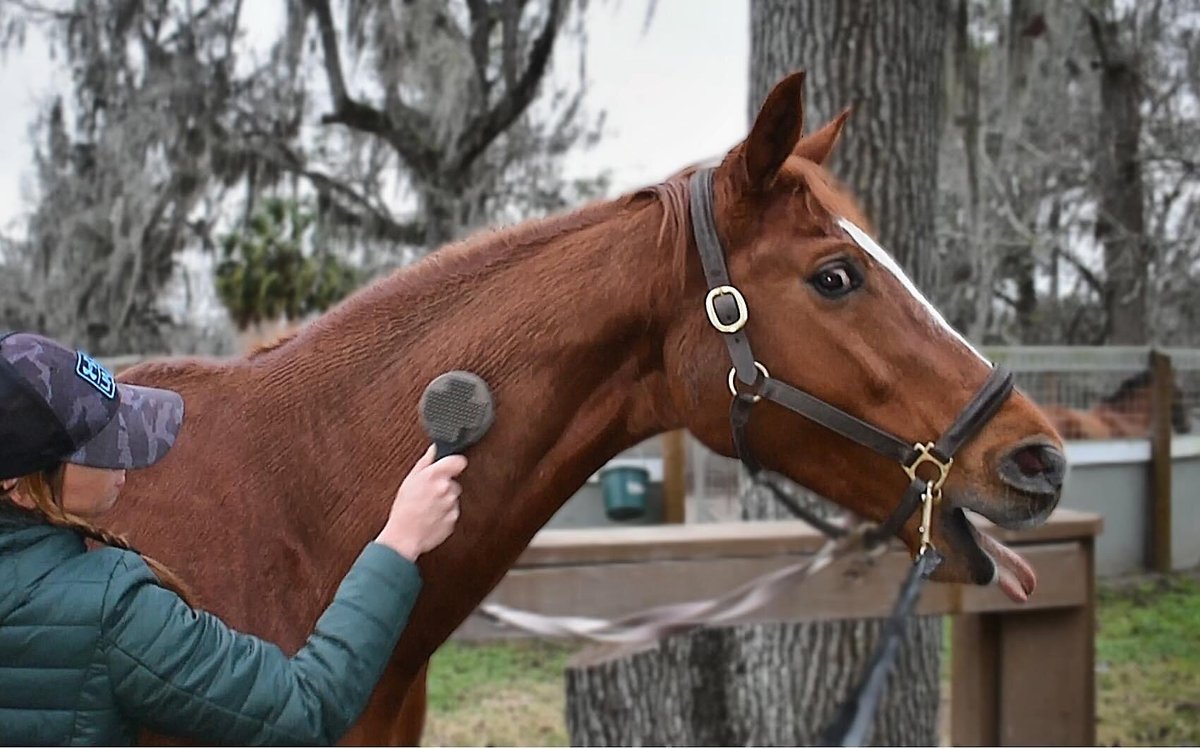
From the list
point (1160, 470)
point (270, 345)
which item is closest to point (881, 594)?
point (270, 345)

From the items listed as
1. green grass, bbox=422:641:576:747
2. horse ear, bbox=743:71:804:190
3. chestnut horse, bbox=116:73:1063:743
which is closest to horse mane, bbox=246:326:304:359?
chestnut horse, bbox=116:73:1063:743

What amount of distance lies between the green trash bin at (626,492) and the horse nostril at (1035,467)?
5.63 m

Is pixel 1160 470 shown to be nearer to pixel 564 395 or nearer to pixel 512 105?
pixel 512 105

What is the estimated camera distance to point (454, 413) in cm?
152

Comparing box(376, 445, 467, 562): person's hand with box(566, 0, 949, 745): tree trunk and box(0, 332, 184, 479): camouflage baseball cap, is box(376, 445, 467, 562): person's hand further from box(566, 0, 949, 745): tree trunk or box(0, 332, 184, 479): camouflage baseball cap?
box(566, 0, 949, 745): tree trunk

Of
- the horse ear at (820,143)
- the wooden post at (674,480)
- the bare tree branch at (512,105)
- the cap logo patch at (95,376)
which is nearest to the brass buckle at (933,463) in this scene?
the horse ear at (820,143)

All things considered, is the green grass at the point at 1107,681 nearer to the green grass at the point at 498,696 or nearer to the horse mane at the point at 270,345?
the green grass at the point at 498,696

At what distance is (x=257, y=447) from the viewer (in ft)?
5.02

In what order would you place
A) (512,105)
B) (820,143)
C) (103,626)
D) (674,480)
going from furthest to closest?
(512,105) → (674,480) → (820,143) → (103,626)

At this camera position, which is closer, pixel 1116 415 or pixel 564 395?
pixel 564 395

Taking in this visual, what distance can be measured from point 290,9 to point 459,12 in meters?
1.38

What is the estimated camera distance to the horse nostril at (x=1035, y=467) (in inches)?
58.0

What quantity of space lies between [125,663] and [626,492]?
5.97 m

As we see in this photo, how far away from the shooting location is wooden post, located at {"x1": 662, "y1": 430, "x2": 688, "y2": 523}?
688cm
